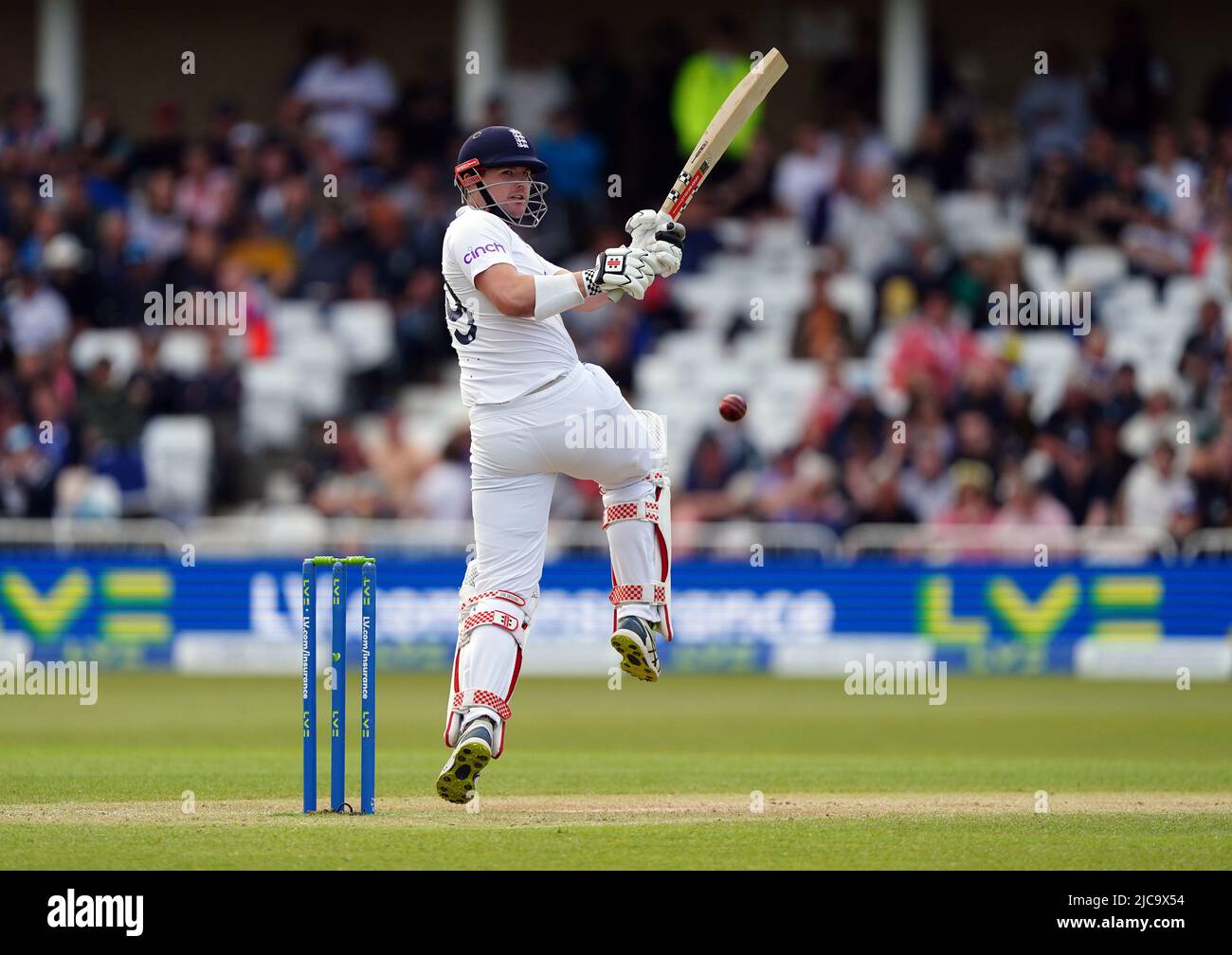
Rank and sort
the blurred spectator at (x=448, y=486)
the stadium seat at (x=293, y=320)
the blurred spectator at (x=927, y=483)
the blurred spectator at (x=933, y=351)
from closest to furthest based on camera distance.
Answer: the blurred spectator at (x=927, y=483) → the blurred spectator at (x=448, y=486) → the blurred spectator at (x=933, y=351) → the stadium seat at (x=293, y=320)

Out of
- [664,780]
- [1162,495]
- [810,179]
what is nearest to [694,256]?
[810,179]

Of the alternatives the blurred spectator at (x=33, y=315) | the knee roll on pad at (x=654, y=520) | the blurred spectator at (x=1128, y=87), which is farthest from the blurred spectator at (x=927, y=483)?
the knee roll on pad at (x=654, y=520)

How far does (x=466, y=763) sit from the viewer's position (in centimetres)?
864

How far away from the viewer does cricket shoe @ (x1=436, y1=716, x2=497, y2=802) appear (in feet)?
28.3

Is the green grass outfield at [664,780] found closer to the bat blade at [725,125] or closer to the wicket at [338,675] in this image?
the wicket at [338,675]

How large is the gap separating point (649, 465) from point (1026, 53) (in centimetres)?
1740

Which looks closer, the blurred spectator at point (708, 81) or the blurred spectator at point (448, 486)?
the blurred spectator at point (448, 486)

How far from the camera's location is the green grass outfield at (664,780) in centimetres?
828

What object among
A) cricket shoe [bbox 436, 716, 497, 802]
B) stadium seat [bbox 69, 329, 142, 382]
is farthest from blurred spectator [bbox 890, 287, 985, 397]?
cricket shoe [bbox 436, 716, 497, 802]

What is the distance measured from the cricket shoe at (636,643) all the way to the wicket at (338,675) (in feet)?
3.55

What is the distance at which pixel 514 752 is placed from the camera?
13.0 meters

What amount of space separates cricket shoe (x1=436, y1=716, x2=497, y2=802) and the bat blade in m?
2.50

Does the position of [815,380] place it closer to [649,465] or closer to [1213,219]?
[1213,219]

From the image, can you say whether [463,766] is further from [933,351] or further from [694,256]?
[694,256]
